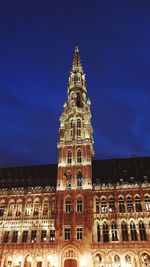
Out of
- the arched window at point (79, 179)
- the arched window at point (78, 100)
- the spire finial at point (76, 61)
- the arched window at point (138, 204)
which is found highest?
the spire finial at point (76, 61)

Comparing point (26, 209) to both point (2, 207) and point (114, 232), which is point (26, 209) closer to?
point (2, 207)

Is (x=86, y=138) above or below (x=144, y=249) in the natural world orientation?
above

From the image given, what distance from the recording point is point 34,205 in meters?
58.5

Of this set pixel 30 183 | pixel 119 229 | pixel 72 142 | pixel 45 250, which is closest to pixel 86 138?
pixel 72 142

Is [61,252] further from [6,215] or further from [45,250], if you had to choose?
[6,215]

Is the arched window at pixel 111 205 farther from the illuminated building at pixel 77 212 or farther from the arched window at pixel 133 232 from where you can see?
the arched window at pixel 133 232

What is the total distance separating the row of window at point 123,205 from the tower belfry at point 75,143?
421cm

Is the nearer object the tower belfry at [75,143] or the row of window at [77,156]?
the tower belfry at [75,143]

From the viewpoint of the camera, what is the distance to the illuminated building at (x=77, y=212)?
167 ft

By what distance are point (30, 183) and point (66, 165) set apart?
31.4 ft

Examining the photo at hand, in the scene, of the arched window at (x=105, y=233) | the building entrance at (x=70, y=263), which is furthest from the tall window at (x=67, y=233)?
the arched window at (x=105, y=233)

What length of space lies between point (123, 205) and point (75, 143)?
16.6m

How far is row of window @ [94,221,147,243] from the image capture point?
5172 cm

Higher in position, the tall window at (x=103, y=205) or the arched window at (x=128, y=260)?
the tall window at (x=103, y=205)
